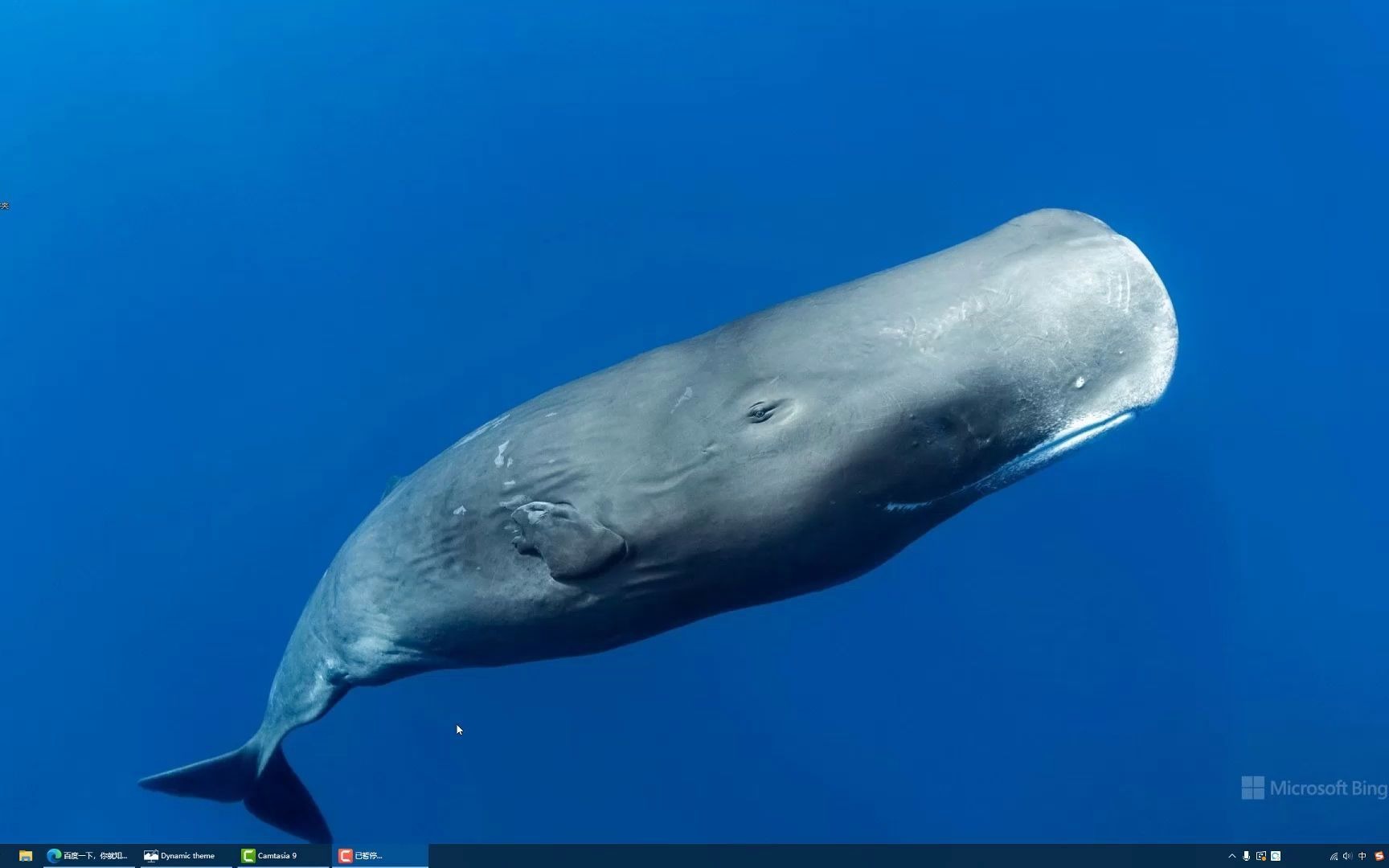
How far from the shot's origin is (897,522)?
5.38 metres

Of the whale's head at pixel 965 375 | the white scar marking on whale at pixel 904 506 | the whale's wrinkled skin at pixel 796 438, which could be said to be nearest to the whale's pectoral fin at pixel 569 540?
the whale's wrinkled skin at pixel 796 438

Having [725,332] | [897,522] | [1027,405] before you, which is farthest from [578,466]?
[1027,405]

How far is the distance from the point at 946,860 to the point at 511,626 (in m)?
8.45

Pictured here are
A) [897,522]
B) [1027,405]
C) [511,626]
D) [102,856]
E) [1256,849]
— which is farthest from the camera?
[1256,849]

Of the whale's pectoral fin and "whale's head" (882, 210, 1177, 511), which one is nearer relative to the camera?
"whale's head" (882, 210, 1177, 511)

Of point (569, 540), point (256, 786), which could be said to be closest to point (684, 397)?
point (569, 540)

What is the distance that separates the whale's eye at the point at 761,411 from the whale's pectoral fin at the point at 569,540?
1074 mm

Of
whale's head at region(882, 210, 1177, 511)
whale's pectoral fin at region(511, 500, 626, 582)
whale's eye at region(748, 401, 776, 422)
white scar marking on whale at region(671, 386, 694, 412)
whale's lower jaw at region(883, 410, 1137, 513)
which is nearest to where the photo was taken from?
whale's head at region(882, 210, 1177, 511)

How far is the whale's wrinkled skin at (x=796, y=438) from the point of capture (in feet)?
16.1

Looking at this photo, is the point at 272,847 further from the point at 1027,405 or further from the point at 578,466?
the point at 1027,405

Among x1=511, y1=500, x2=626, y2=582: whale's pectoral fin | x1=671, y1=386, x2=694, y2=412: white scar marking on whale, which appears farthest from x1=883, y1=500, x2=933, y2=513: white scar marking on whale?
x1=511, y1=500, x2=626, y2=582: whale's pectoral fin

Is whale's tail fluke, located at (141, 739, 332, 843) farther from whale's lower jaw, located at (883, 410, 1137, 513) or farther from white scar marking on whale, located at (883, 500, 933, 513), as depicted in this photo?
whale's lower jaw, located at (883, 410, 1137, 513)

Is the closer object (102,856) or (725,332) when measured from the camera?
(725,332)

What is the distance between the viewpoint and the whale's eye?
17.1 feet
